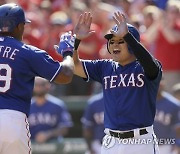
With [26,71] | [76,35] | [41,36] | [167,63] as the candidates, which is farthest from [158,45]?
[26,71]

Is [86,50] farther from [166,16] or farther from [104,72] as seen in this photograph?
[104,72]

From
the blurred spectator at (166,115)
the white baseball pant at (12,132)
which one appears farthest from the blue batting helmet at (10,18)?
the blurred spectator at (166,115)

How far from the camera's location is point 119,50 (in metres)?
6.30

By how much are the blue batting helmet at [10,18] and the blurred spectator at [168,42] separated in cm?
476

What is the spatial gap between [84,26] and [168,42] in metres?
4.34

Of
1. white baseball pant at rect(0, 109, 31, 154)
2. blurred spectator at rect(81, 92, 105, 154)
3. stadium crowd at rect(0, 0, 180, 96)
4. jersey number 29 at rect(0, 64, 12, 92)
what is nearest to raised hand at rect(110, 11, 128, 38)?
jersey number 29 at rect(0, 64, 12, 92)

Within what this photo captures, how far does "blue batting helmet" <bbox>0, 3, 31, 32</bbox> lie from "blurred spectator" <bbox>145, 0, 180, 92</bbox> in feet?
15.6

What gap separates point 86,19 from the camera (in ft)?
21.3

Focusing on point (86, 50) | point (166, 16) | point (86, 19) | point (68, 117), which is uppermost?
point (86, 19)

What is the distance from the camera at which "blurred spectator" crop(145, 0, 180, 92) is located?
1054 centimetres

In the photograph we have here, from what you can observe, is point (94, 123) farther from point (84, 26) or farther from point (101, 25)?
point (84, 26)

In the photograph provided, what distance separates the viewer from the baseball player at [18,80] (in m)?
5.94

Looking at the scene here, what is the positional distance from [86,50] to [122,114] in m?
5.05

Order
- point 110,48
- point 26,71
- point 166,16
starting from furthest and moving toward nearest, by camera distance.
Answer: point 166,16 < point 110,48 < point 26,71
